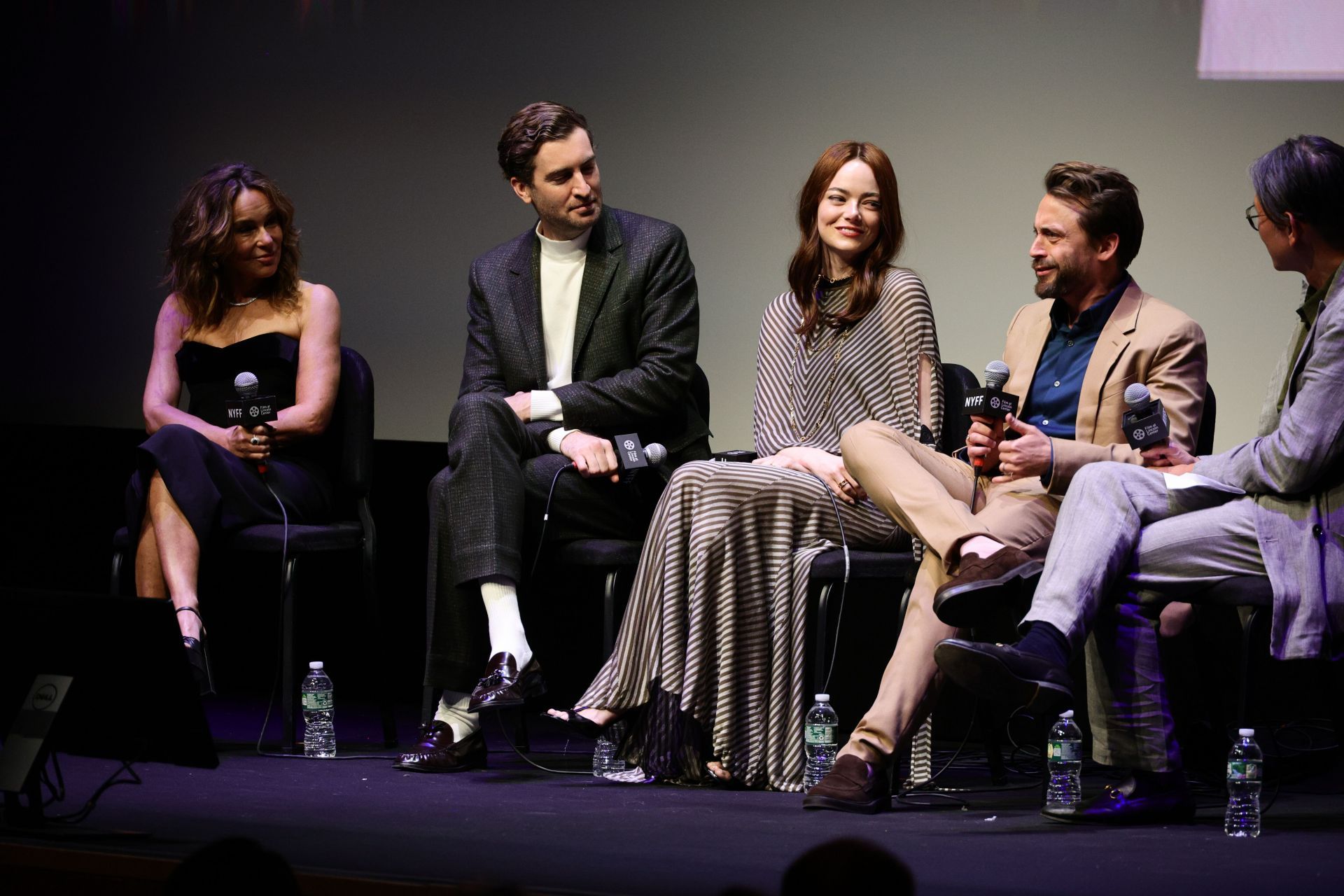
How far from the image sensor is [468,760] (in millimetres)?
3506

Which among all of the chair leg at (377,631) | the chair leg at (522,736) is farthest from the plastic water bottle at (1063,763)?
the chair leg at (377,631)

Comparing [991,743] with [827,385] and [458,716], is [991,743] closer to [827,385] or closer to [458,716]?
[827,385]

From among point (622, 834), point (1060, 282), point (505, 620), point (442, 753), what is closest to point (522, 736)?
point (442, 753)

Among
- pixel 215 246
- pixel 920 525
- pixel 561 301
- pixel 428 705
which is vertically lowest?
pixel 428 705

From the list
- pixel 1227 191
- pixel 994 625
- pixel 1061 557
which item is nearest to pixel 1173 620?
pixel 1061 557

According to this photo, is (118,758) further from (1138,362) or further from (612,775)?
(1138,362)

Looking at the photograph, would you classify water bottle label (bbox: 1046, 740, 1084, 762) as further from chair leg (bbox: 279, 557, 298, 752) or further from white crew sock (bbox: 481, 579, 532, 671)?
chair leg (bbox: 279, 557, 298, 752)

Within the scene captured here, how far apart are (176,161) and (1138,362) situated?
3.44 metres

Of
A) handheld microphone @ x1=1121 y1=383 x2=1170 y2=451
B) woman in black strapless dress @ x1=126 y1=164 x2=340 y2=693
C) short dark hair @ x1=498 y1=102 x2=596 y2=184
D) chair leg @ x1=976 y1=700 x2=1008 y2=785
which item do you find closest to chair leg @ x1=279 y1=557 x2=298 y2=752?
woman in black strapless dress @ x1=126 y1=164 x2=340 y2=693

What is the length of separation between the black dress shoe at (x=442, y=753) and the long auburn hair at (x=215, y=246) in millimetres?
1223

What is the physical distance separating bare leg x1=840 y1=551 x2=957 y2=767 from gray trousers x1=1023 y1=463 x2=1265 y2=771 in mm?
301

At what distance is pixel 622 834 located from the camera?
266cm

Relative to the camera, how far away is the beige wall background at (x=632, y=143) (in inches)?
165

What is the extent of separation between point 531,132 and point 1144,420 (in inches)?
64.8
